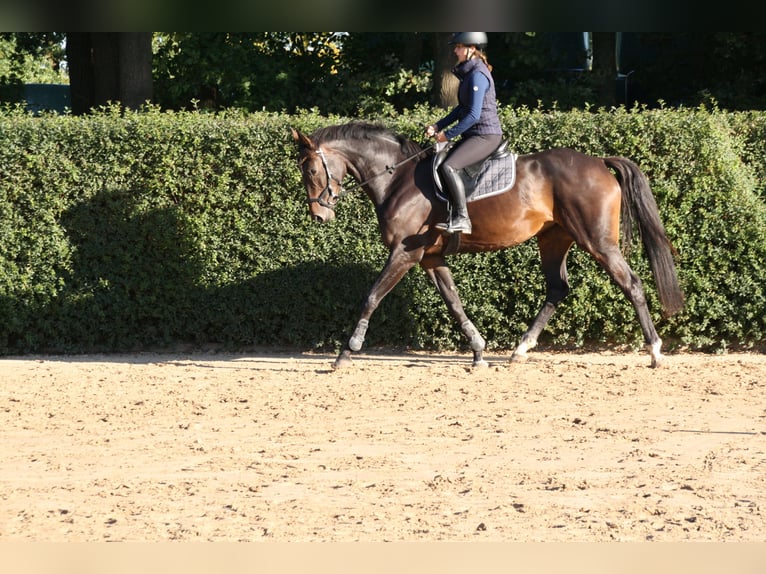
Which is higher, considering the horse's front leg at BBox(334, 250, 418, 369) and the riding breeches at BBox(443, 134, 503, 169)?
the riding breeches at BBox(443, 134, 503, 169)

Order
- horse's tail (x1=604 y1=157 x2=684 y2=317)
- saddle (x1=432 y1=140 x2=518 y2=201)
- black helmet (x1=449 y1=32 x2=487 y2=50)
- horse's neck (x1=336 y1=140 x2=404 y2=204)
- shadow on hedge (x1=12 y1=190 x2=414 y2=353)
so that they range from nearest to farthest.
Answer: black helmet (x1=449 y1=32 x2=487 y2=50) < saddle (x1=432 y1=140 x2=518 y2=201) < horse's tail (x1=604 y1=157 x2=684 y2=317) < horse's neck (x1=336 y1=140 x2=404 y2=204) < shadow on hedge (x1=12 y1=190 x2=414 y2=353)

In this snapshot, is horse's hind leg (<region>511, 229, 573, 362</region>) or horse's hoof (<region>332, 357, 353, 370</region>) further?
horse's hind leg (<region>511, 229, 573, 362</region>)

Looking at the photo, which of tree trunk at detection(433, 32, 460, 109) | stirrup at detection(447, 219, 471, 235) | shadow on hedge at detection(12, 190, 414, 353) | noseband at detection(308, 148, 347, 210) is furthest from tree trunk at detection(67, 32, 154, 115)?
stirrup at detection(447, 219, 471, 235)

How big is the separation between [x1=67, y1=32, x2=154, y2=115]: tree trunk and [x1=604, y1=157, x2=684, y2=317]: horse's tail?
7.57 meters

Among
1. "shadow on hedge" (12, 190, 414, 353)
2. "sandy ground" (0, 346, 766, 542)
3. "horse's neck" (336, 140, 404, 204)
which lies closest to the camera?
"sandy ground" (0, 346, 766, 542)

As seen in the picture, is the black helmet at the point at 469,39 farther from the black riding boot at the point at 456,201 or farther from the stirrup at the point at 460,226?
the stirrup at the point at 460,226

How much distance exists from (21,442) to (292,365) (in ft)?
11.2

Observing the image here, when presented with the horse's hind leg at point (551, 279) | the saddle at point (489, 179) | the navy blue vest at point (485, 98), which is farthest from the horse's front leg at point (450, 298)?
the navy blue vest at point (485, 98)

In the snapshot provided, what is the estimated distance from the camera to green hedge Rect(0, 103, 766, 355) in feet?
32.0

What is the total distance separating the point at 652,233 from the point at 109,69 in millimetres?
10163

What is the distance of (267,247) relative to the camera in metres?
10.1

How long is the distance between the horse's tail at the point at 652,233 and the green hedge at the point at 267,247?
0.98 m

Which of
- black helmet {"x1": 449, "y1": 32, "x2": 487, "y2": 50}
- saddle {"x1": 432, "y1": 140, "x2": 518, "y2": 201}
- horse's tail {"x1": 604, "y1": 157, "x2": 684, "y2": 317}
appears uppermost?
black helmet {"x1": 449, "y1": 32, "x2": 487, "y2": 50}

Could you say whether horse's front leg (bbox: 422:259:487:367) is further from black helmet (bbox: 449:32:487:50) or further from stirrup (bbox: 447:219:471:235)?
black helmet (bbox: 449:32:487:50)
